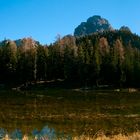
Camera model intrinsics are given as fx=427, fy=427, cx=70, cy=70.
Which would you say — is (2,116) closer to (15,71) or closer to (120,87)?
(120,87)

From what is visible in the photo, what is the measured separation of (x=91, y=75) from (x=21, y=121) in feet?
323

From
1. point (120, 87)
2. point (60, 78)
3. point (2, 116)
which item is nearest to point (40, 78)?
point (60, 78)

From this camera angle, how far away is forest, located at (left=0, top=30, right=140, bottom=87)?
144 meters

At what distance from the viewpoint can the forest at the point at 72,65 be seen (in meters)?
144

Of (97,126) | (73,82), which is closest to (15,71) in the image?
(73,82)

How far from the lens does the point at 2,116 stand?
178 ft

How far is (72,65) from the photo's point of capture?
5945 inches

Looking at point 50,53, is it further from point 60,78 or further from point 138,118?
point 138,118

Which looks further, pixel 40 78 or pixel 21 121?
pixel 40 78

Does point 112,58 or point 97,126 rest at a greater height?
point 112,58

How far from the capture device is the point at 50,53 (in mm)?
164000

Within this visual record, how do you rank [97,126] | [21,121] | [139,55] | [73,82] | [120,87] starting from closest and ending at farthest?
[97,126], [21,121], [120,87], [73,82], [139,55]

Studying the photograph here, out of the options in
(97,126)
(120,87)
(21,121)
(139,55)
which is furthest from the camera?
(139,55)

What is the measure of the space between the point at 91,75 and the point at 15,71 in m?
31.7
